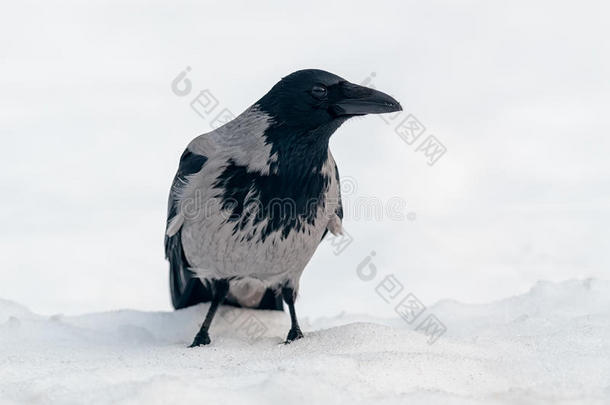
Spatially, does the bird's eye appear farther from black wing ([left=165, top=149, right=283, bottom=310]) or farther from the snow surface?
the snow surface

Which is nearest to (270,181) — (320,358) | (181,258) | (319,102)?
(319,102)

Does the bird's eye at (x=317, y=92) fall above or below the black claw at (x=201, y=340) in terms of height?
above

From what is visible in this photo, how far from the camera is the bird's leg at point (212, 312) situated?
18.4 feet

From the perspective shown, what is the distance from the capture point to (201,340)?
18.5ft

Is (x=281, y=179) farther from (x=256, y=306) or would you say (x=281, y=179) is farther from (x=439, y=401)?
(x=439, y=401)

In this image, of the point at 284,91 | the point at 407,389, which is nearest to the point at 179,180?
the point at 284,91

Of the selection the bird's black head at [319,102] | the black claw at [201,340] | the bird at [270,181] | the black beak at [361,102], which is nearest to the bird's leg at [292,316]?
the bird at [270,181]

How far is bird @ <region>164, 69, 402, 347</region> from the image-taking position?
205 inches

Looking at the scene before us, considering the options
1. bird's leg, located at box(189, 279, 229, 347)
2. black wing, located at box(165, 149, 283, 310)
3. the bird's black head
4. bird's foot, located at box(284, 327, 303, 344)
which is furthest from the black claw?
the bird's black head

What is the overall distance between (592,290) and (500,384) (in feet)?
11.2

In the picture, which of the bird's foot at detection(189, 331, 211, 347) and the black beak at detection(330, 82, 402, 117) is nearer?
the black beak at detection(330, 82, 402, 117)

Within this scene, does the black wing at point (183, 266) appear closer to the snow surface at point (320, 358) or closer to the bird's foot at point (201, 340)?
the snow surface at point (320, 358)

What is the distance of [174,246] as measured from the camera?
5832mm

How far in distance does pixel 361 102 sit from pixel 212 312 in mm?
1803
